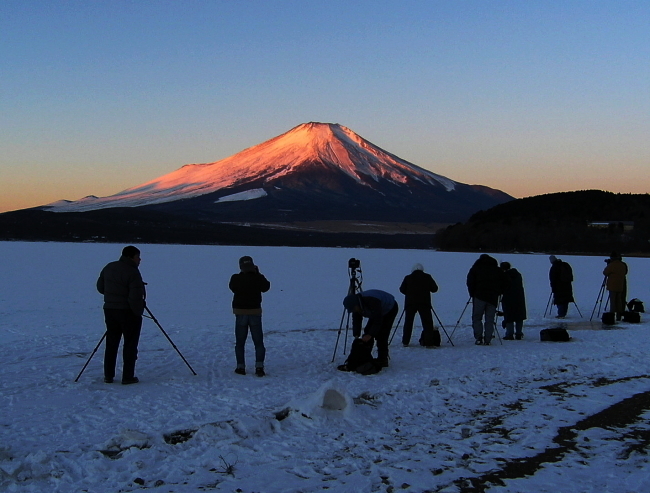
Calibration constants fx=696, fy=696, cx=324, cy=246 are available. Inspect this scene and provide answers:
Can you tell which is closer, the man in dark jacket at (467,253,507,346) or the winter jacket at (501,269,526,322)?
the man in dark jacket at (467,253,507,346)

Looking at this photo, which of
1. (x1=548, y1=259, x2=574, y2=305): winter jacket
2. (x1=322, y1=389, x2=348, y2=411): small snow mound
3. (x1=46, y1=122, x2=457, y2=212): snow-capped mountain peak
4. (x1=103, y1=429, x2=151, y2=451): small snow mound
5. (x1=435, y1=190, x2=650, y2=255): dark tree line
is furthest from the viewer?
(x1=46, y1=122, x2=457, y2=212): snow-capped mountain peak

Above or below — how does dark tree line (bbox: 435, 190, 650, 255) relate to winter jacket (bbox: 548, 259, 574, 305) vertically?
above

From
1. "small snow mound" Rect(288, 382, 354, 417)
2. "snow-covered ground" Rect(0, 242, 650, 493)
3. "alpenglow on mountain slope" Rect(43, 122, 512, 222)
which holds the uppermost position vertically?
"alpenglow on mountain slope" Rect(43, 122, 512, 222)

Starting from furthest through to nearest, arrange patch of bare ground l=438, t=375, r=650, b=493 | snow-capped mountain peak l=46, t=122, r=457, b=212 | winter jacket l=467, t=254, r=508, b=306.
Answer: snow-capped mountain peak l=46, t=122, r=457, b=212, winter jacket l=467, t=254, r=508, b=306, patch of bare ground l=438, t=375, r=650, b=493

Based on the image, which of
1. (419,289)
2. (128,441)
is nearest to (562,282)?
(419,289)

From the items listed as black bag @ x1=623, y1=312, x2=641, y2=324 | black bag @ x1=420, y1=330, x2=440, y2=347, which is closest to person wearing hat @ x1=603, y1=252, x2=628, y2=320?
black bag @ x1=623, y1=312, x2=641, y2=324

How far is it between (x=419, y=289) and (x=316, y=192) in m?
162

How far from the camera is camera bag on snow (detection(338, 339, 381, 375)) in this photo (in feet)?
25.6

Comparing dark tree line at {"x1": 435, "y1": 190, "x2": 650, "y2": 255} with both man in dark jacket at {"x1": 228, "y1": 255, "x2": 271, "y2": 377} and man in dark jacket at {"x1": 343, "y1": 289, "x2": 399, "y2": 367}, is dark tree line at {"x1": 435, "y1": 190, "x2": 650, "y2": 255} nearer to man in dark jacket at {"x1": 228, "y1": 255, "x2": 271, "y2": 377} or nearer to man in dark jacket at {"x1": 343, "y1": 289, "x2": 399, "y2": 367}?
man in dark jacket at {"x1": 343, "y1": 289, "x2": 399, "y2": 367}

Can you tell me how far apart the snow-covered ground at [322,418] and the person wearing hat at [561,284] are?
2803mm

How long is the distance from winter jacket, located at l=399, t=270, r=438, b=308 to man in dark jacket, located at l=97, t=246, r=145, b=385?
4.11 metres

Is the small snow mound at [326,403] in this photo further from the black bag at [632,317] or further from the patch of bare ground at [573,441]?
the black bag at [632,317]

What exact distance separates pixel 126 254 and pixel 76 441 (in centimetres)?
261

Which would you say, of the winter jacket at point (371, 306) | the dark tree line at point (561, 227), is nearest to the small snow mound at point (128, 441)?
the winter jacket at point (371, 306)
